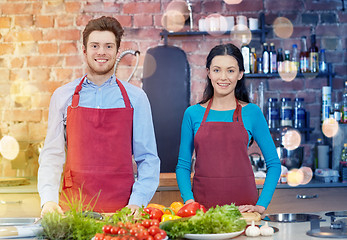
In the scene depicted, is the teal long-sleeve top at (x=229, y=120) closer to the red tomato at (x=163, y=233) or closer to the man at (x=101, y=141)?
the man at (x=101, y=141)

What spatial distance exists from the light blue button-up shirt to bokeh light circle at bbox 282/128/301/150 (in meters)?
1.64

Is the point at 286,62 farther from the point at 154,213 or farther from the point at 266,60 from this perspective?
the point at 154,213

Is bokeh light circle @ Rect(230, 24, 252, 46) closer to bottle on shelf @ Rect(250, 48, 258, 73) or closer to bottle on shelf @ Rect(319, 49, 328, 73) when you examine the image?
bottle on shelf @ Rect(250, 48, 258, 73)

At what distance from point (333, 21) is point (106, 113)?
7.64 feet

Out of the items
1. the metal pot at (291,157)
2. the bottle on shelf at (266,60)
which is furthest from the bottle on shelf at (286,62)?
the metal pot at (291,157)

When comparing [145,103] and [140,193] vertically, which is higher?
[145,103]

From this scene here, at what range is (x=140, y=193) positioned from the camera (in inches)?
76.1

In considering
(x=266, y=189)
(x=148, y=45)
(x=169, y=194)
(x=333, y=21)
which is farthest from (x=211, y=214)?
(x=333, y=21)

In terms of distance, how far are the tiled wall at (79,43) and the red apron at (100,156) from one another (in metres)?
1.67

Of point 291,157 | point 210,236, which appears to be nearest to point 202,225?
point 210,236

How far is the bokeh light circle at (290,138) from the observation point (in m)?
3.46

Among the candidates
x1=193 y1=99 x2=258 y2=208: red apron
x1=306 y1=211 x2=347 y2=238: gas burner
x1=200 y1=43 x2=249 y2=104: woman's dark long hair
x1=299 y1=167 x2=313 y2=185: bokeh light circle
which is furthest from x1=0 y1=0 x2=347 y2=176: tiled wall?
x1=306 y1=211 x2=347 y2=238: gas burner

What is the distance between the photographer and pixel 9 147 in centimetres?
362

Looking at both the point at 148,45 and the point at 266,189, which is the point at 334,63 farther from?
the point at 266,189
